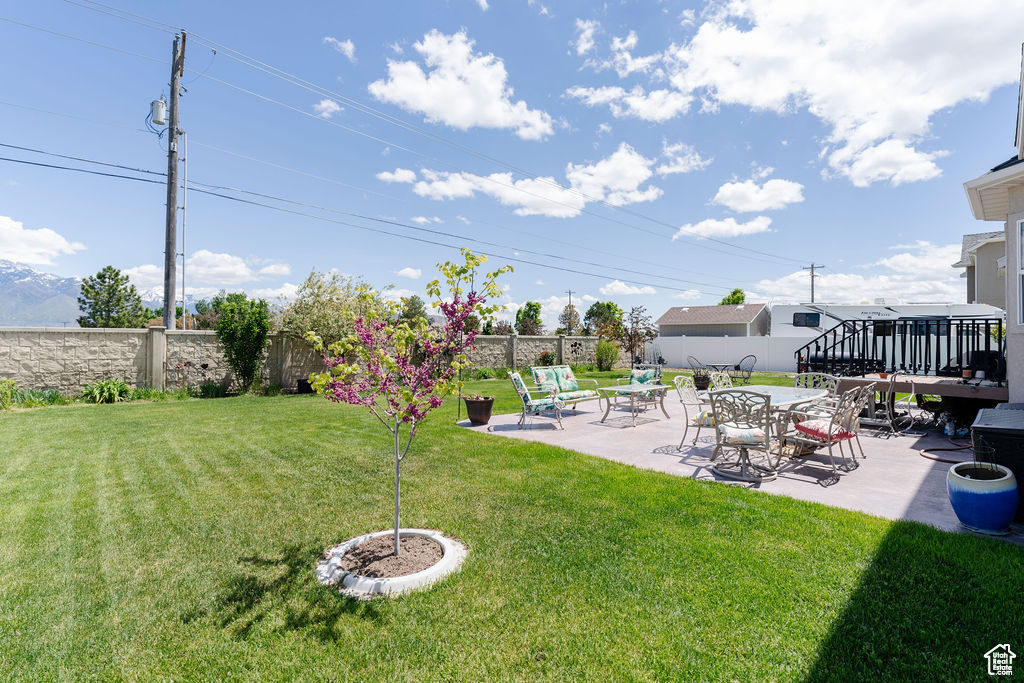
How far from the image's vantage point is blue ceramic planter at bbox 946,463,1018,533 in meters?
3.43

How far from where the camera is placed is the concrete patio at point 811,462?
418 cm

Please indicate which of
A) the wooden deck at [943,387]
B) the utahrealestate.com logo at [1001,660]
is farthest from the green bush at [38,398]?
the wooden deck at [943,387]

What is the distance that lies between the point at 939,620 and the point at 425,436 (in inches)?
244

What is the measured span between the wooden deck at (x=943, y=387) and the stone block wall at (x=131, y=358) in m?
14.3

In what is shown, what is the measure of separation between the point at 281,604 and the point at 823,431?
224 inches

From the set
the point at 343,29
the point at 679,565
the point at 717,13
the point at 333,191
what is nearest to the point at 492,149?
the point at 333,191

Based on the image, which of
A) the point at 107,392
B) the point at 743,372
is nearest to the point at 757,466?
the point at 743,372

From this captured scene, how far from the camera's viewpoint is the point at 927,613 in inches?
96.7

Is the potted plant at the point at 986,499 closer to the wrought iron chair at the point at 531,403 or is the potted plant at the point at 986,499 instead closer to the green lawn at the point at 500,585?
the green lawn at the point at 500,585

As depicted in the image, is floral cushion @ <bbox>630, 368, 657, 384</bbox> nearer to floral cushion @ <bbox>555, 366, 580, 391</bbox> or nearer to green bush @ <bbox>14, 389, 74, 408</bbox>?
floral cushion @ <bbox>555, 366, 580, 391</bbox>

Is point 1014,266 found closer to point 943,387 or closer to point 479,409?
point 943,387

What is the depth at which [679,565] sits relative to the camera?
3.05m

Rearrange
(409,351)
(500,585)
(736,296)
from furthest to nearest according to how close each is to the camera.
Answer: (736,296), (409,351), (500,585)

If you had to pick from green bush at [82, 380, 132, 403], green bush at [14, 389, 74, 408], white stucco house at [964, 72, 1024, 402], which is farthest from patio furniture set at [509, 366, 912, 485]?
green bush at [14, 389, 74, 408]
